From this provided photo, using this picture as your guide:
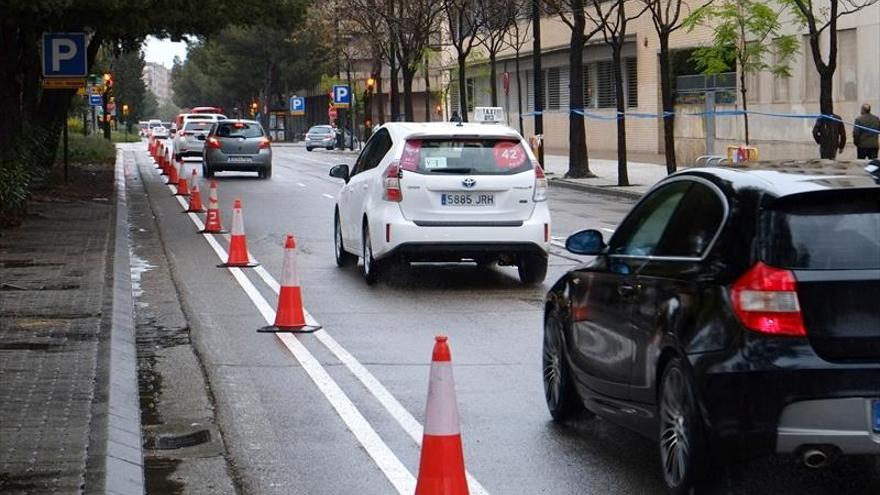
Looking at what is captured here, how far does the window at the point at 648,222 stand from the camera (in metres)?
7.69

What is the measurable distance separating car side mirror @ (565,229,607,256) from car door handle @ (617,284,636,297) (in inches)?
21.2

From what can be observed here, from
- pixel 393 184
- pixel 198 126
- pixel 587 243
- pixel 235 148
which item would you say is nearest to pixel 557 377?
pixel 587 243

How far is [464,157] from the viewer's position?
16031 millimetres

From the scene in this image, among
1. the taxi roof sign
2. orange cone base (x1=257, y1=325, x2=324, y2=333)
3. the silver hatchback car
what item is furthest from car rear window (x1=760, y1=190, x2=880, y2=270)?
the taxi roof sign

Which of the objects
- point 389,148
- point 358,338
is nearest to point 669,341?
point 358,338

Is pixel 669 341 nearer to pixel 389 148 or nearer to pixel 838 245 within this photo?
pixel 838 245

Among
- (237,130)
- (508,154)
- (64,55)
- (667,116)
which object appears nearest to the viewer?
(508,154)

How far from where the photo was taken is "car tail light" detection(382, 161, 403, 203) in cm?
1590

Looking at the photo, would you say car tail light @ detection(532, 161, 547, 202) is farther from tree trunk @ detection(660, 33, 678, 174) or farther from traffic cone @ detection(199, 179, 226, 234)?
tree trunk @ detection(660, 33, 678, 174)

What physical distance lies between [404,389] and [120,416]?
205 cm

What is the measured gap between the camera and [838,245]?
21.5 ft

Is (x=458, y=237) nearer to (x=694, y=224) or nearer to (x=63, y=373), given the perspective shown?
(x=63, y=373)

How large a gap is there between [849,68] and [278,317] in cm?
3086

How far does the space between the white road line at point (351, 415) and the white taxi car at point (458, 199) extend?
171 centimetres
